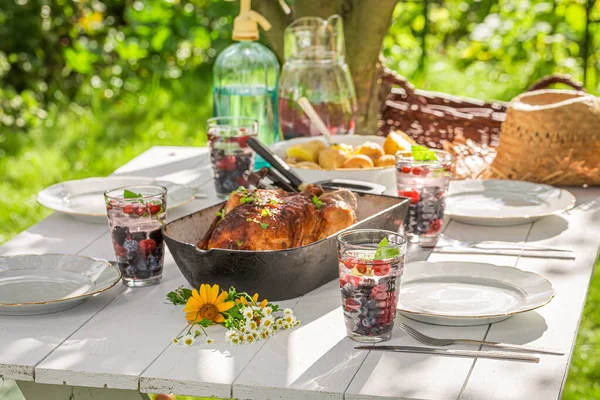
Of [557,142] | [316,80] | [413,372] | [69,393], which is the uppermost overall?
[316,80]

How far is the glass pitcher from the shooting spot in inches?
99.0

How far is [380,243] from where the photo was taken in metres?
1.39

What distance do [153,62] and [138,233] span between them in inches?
155

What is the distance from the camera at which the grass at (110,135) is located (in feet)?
13.4

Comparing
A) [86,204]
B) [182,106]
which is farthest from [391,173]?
[182,106]

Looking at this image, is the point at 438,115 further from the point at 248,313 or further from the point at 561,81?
the point at 248,313

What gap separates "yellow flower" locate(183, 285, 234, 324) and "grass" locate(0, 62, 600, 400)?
85.4 inches

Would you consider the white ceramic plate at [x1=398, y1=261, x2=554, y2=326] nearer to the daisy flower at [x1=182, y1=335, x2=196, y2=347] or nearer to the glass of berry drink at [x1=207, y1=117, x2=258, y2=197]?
the daisy flower at [x1=182, y1=335, x2=196, y2=347]

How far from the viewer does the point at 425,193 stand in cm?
195

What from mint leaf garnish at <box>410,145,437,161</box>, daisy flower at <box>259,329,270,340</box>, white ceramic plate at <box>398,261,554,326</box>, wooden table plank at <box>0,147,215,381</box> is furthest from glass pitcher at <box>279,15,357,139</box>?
daisy flower at <box>259,329,270,340</box>

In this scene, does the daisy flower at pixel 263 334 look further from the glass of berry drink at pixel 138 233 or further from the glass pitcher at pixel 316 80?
the glass pitcher at pixel 316 80

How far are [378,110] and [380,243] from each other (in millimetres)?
1698

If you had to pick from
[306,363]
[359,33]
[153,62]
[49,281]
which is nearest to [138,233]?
[49,281]

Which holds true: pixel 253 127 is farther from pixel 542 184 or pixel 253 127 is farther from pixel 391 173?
pixel 542 184
